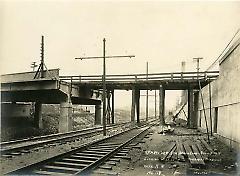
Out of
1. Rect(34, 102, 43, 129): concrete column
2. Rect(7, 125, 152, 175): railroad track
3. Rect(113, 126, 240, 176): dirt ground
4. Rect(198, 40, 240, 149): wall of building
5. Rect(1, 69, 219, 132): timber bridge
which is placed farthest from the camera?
Rect(34, 102, 43, 129): concrete column

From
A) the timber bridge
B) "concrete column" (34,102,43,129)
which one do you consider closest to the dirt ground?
the timber bridge

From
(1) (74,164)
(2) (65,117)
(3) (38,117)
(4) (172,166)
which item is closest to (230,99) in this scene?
(4) (172,166)

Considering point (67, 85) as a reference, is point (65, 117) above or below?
below

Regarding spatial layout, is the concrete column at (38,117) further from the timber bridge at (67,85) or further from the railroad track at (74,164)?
the railroad track at (74,164)

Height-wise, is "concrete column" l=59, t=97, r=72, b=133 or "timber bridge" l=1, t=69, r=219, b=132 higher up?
"timber bridge" l=1, t=69, r=219, b=132

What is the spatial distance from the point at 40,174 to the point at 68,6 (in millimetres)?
5356

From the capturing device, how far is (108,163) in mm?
9742

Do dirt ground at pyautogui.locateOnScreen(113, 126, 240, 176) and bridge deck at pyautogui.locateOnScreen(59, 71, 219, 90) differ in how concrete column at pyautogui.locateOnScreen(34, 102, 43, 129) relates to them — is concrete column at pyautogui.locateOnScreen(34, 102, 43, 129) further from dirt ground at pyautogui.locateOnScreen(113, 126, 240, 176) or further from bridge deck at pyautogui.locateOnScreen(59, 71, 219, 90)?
dirt ground at pyautogui.locateOnScreen(113, 126, 240, 176)

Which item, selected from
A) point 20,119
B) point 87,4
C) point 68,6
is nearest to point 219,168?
point 87,4

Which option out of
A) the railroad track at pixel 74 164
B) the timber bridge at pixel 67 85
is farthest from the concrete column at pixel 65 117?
the railroad track at pixel 74 164

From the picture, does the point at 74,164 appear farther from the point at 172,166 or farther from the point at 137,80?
the point at 137,80

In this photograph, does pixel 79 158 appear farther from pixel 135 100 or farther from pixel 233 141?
pixel 135 100

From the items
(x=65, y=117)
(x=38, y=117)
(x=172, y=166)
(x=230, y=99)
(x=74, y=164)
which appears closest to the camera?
(x=74, y=164)

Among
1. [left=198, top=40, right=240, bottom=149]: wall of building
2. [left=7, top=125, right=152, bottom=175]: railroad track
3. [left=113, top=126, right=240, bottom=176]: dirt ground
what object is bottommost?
[left=113, top=126, right=240, bottom=176]: dirt ground
